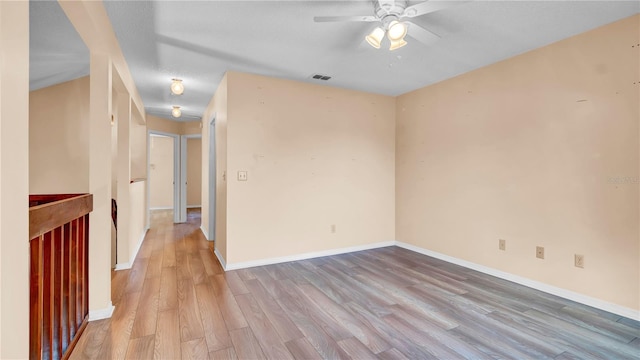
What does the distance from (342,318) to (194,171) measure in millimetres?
7575

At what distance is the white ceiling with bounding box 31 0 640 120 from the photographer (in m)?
2.10

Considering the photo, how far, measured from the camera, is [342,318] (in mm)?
2219

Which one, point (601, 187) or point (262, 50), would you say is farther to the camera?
point (262, 50)

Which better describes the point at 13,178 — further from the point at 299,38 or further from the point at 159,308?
the point at 299,38

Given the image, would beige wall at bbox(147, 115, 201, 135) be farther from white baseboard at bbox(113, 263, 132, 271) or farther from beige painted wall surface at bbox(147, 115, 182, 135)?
white baseboard at bbox(113, 263, 132, 271)

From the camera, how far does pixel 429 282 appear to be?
9.69 ft

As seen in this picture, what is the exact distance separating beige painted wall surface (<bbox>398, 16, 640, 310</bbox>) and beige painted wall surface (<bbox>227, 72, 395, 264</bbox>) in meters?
0.71

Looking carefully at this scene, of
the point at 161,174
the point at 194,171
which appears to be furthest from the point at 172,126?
the point at 161,174

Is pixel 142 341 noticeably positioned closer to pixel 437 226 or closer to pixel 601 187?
pixel 437 226

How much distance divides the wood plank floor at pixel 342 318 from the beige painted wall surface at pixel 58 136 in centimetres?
156

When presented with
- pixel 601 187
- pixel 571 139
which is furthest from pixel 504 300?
pixel 571 139

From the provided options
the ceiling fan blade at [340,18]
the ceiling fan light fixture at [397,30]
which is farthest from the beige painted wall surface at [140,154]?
the ceiling fan light fixture at [397,30]

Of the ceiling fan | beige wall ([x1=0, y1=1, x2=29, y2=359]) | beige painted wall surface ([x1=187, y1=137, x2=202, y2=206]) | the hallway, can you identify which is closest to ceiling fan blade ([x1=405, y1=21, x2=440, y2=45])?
the ceiling fan

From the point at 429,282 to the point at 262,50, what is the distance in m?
2.81
